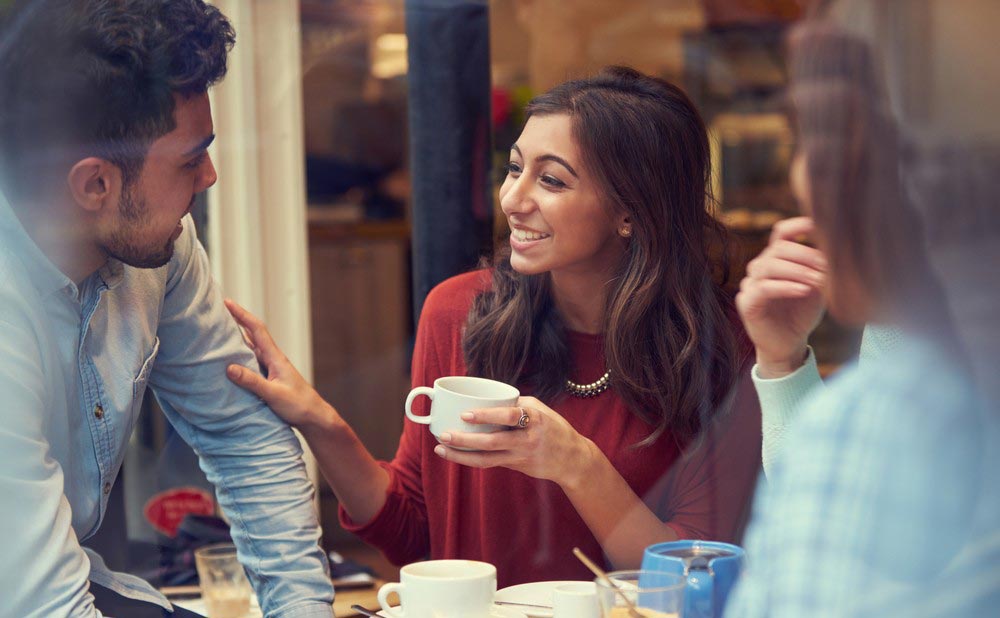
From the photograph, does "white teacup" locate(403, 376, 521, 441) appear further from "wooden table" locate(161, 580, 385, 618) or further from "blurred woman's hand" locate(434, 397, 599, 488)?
"wooden table" locate(161, 580, 385, 618)

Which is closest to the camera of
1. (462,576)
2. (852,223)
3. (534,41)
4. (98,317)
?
(852,223)

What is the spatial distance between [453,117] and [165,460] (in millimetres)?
1078

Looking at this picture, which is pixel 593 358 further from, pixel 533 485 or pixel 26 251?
pixel 26 251

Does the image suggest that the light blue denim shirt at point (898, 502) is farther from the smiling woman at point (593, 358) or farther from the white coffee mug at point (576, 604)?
the smiling woman at point (593, 358)

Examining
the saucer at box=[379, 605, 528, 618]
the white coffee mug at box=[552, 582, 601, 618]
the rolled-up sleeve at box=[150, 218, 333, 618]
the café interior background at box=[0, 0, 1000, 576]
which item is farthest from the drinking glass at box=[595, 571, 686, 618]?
the rolled-up sleeve at box=[150, 218, 333, 618]

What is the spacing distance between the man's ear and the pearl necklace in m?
0.70

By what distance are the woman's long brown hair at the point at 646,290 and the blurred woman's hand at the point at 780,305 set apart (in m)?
0.38

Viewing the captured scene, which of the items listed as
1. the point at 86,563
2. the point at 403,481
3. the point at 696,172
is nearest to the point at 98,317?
the point at 86,563

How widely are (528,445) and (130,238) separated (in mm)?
535

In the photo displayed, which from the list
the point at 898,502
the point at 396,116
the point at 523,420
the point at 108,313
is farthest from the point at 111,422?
the point at 396,116

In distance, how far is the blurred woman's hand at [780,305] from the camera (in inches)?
43.7

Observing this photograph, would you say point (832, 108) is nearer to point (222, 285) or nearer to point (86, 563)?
point (86, 563)

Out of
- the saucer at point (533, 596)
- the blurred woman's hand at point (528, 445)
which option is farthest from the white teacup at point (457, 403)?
the saucer at point (533, 596)

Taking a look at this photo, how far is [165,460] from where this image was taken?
2.48 meters
